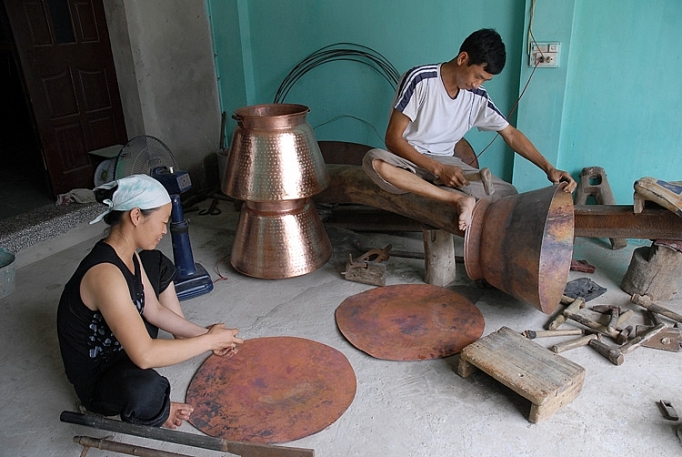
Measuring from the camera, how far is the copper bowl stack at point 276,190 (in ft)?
10.3

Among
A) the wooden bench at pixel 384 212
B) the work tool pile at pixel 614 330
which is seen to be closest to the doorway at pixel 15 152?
the wooden bench at pixel 384 212

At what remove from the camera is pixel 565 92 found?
3.57m

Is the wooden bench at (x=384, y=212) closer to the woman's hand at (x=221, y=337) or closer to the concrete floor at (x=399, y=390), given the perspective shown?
the concrete floor at (x=399, y=390)

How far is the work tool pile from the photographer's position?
254 centimetres

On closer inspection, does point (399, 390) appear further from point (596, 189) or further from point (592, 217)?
point (596, 189)

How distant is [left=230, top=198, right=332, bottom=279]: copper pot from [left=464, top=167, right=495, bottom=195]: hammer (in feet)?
3.43

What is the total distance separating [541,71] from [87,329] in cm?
320

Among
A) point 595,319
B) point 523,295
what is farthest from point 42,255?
point 595,319

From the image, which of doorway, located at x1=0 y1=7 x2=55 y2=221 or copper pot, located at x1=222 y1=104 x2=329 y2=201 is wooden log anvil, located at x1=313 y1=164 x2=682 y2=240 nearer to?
copper pot, located at x1=222 y1=104 x2=329 y2=201

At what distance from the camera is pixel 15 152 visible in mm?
6180

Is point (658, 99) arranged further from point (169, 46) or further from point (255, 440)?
point (169, 46)

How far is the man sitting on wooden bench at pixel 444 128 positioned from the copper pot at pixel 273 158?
392mm

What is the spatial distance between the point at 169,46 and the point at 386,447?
156 inches

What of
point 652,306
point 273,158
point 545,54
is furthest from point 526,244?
point 545,54
